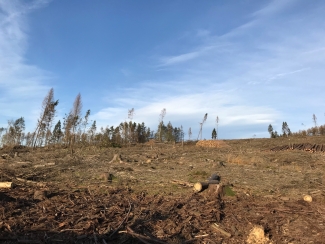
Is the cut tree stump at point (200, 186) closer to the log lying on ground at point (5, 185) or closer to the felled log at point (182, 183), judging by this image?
the felled log at point (182, 183)

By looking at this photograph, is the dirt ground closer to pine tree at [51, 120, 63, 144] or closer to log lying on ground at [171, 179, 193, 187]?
log lying on ground at [171, 179, 193, 187]

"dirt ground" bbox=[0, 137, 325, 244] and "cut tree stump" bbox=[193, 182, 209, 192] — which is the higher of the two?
"cut tree stump" bbox=[193, 182, 209, 192]

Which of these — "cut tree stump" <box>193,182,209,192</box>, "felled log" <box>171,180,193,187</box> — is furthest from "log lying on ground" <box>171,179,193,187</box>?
"cut tree stump" <box>193,182,209,192</box>

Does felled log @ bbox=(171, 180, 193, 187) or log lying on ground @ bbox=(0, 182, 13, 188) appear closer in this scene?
log lying on ground @ bbox=(0, 182, 13, 188)

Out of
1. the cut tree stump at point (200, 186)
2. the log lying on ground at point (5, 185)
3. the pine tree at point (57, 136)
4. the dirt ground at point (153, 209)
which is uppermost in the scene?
the pine tree at point (57, 136)

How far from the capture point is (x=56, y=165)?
10664mm

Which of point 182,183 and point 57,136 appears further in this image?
point 57,136

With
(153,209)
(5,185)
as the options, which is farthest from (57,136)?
(153,209)

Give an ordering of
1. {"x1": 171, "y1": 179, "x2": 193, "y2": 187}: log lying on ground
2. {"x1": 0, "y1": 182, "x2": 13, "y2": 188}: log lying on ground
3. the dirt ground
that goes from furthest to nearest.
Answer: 1. {"x1": 171, "y1": 179, "x2": 193, "y2": 187}: log lying on ground
2. {"x1": 0, "y1": 182, "x2": 13, "y2": 188}: log lying on ground
3. the dirt ground

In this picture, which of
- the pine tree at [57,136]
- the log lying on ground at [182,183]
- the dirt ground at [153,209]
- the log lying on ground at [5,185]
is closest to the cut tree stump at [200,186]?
the dirt ground at [153,209]

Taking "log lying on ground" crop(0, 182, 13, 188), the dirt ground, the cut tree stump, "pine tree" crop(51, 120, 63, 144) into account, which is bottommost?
the dirt ground

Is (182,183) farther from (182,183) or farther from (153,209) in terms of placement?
(153,209)

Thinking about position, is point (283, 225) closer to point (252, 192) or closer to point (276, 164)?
point (252, 192)

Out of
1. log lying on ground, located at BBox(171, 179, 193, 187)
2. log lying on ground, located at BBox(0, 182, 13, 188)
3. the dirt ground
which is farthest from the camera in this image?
log lying on ground, located at BBox(171, 179, 193, 187)
